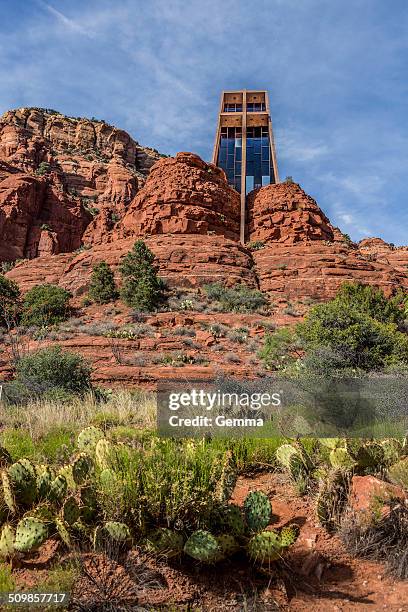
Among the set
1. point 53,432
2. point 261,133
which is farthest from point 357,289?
point 261,133

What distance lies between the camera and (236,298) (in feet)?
89.9

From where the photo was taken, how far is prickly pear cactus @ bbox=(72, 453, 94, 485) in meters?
3.68

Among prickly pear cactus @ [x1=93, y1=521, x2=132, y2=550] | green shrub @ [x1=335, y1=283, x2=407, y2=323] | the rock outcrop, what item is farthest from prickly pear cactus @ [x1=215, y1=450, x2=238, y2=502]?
the rock outcrop

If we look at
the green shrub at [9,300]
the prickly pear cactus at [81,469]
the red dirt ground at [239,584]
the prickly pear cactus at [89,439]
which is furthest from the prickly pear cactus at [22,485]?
the green shrub at [9,300]

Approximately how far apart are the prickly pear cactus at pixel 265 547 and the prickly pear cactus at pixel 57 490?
153cm

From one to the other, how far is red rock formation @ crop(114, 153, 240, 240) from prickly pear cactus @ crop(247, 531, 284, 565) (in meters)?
34.0

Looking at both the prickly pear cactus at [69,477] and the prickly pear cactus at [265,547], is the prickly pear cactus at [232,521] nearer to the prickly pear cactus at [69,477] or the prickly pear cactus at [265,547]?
the prickly pear cactus at [265,547]

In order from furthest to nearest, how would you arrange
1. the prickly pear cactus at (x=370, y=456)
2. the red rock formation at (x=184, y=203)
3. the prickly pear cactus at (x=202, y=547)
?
the red rock formation at (x=184, y=203), the prickly pear cactus at (x=370, y=456), the prickly pear cactus at (x=202, y=547)

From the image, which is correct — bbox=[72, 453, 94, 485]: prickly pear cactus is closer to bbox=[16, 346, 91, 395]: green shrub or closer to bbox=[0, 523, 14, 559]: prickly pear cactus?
bbox=[0, 523, 14, 559]: prickly pear cactus

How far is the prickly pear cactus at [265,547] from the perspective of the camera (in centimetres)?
302

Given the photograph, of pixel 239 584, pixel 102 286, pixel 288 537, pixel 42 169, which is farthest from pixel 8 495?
pixel 42 169

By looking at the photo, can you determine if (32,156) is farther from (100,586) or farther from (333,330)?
(100,586)

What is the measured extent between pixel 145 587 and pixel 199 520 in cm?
64

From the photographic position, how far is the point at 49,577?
2779 millimetres
